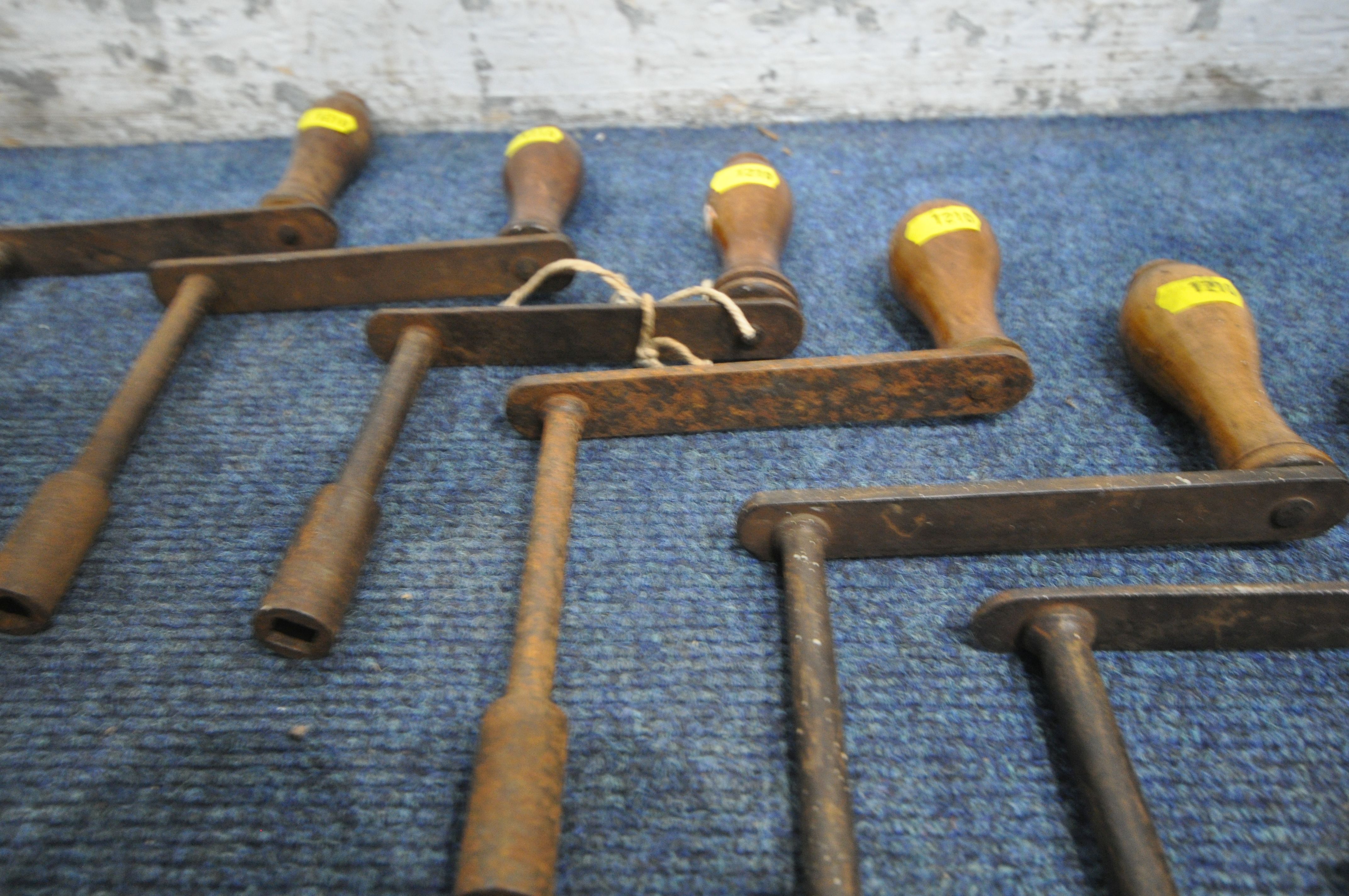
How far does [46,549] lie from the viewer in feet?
3.11

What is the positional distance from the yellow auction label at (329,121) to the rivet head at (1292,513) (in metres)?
1.52

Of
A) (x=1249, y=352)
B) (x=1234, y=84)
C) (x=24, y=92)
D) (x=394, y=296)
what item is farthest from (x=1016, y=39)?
(x=24, y=92)

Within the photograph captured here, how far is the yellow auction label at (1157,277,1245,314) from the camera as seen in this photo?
107 cm

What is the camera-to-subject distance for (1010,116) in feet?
5.65

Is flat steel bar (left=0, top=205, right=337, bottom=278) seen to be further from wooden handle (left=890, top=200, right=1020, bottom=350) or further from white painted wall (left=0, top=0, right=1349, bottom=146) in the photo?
wooden handle (left=890, top=200, right=1020, bottom=350)

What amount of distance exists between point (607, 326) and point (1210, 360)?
2.37 feet

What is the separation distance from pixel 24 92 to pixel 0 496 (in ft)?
3.62

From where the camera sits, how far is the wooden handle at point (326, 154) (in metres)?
1.45

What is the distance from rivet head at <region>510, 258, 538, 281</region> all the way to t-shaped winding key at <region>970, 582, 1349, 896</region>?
77 cm

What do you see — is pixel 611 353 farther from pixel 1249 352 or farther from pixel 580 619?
pixel 1249 352

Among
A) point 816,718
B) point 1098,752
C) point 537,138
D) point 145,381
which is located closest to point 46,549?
point 145,381

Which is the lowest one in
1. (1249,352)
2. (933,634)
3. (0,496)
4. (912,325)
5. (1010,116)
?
(933,634)

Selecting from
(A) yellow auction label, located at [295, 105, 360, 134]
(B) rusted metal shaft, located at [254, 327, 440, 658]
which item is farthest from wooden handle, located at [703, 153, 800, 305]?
(A) yellow auction label, located at [295, 105, 360, 134]

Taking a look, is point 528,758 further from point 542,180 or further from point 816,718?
point 542,180
